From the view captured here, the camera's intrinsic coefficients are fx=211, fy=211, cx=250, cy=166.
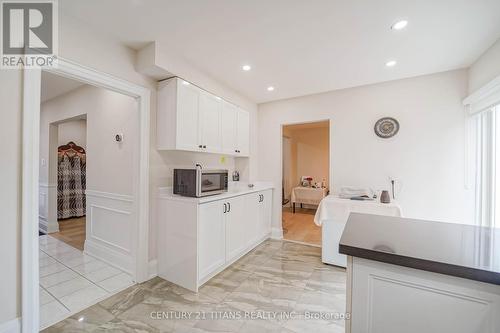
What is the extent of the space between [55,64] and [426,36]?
3202 millimetres

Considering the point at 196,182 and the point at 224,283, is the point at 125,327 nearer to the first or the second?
the point at 224,283

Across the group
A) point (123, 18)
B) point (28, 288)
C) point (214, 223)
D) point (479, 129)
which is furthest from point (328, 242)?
point (123, 18)

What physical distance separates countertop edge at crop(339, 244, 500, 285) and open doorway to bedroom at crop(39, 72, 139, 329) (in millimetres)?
2220

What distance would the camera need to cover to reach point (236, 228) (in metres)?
2.78

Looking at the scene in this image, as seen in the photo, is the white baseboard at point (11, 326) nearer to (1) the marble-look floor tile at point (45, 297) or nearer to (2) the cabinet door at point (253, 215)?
(1) the marble-look floor tile at point (45, 297)

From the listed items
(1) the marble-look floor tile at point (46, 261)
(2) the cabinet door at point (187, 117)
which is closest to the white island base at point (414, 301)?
(2) the cabinet door at point (187, 117)

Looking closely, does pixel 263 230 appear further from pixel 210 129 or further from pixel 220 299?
pixel 210 129

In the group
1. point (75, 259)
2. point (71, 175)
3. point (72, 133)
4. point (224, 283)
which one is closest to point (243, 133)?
point (224, 283)

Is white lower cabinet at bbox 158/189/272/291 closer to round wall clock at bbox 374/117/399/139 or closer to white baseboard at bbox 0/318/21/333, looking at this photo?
white baseboard at bbox 0/318/21/333

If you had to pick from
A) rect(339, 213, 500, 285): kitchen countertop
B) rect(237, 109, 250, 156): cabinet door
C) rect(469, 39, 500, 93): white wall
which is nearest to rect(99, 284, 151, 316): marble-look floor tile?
rect(339, 213, 500, 285): kitchen countertop

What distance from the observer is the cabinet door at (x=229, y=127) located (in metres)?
3.10

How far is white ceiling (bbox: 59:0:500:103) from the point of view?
1606 millimetres

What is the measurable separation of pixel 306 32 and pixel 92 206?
3500mm

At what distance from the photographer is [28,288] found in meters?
1.50
